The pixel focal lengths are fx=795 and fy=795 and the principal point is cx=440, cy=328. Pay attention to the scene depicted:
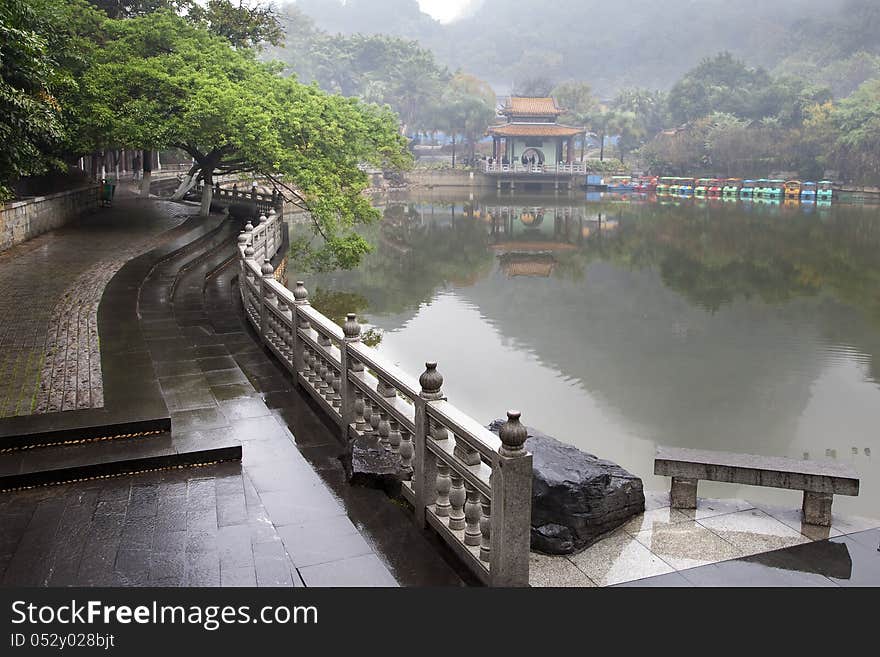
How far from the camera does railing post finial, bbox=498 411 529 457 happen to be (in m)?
4.50

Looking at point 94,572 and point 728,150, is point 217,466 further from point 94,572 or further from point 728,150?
point 728,150

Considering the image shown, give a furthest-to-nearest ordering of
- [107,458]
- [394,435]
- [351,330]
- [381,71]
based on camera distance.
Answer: [381,71]
[351,330]
[394,435]
[107,458]

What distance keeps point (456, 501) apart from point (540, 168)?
70895mm

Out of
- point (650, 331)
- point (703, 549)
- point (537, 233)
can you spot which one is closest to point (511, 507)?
point (703, 549)

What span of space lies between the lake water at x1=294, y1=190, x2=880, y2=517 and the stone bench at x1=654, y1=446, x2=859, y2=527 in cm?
271

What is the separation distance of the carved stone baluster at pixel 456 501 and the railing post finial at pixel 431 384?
546 millimetres

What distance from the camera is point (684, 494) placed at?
7848 mm

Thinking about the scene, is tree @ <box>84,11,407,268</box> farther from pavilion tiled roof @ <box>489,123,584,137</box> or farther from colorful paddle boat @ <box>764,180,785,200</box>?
pavilion tiled roof @ <box>489,123,584,137</box>

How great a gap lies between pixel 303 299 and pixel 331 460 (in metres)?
2.60

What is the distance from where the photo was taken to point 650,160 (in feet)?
250

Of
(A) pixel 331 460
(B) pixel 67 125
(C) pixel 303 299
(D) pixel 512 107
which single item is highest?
(D) pixel 512 107

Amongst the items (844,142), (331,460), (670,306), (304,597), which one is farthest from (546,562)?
(844,142)

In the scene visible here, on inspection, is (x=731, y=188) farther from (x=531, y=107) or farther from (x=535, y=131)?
(x=531, y=107)

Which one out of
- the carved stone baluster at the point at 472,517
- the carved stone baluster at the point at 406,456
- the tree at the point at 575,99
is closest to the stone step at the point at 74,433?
the carved stone baluster at the point at 406,456
